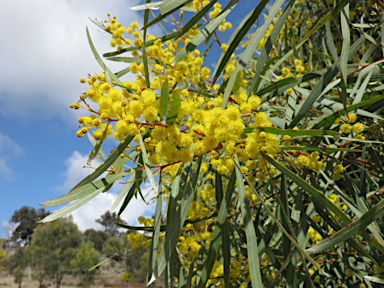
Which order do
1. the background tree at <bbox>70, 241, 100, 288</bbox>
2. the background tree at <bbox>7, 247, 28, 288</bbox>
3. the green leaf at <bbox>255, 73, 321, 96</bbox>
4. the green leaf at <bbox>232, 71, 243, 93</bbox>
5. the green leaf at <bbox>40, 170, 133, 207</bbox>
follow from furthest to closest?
1. the background tree at <bbox>7, 247, 28, 288</bbox>
2. the background tree at <bbox>70, 241, 100, 288</bbox>
3. the green leaf at <bbox>255, 73, 321, 96</bbox>
4. the green leaf at <bbox>232, 71, 243, 93</bbox>
5. the green leaf at <bbox>40, 170, 133, 207</bbox>

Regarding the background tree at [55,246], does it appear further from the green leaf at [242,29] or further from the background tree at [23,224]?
the green leaf at [242,29]

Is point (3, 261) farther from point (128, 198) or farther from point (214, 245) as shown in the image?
point (214, 245)

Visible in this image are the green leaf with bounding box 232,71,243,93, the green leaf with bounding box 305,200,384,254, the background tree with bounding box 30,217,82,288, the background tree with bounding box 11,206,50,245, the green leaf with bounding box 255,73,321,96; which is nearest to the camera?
the green leaf with bounding box 305,200,384,254

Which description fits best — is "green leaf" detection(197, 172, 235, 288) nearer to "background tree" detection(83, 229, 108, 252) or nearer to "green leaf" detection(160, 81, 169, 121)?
"green leaf" detection(160, 81, 169, 121)

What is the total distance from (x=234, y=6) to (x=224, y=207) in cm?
82

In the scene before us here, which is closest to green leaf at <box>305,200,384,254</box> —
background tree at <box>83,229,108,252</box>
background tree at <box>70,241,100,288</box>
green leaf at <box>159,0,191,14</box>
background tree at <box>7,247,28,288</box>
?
green leaf at <box>159,0,191,14</box>

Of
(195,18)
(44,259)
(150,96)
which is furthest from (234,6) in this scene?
(44,259)

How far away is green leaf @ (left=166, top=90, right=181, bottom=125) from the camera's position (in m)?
0.88

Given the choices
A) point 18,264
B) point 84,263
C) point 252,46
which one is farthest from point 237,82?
point 18,264

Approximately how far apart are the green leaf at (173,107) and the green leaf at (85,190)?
31cm

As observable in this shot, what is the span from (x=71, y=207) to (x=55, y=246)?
2417cm

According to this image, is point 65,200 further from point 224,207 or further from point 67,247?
point 67,247

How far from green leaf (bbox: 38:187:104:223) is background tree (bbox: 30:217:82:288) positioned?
22.7 m

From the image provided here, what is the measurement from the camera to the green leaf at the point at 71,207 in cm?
81
